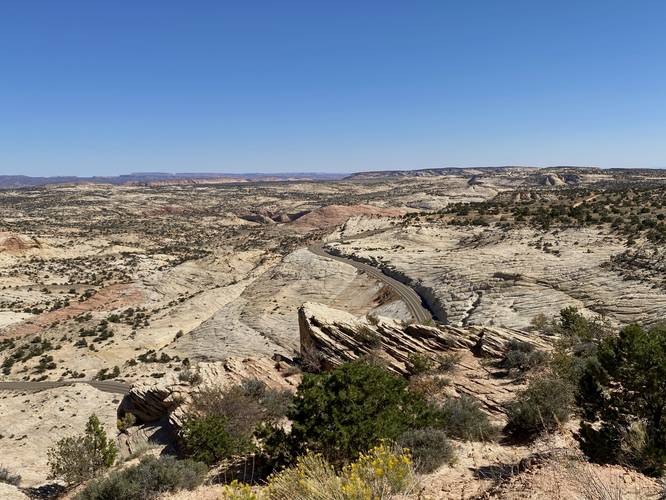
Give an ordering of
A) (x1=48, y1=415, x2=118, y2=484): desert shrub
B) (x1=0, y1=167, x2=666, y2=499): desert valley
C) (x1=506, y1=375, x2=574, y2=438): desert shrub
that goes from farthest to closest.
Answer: (x1=48, y1=415, x2=118, y2=484): desert shrub
(x1=0, y1=167, x2=666, y2=499): desert valley
(x1=506, y1=375, x2=574, y2=438): desert shrub

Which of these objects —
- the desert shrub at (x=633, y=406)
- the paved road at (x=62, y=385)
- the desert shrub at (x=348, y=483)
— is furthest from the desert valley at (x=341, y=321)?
the desert shrub at (x=348, y=483)

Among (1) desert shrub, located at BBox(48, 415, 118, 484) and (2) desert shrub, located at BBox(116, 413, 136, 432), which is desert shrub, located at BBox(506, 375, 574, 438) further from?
(2) desert shrub, located at BBox(116, 413, 136, 432)

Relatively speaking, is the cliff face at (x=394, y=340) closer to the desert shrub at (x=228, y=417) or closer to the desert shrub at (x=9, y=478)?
the desert shrub at (x=228, y=417)

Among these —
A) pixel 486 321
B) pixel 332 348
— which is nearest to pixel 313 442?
pixel 332 348

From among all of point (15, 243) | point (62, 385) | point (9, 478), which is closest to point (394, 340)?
point (9, 478)

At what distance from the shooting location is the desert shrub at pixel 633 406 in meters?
8.71

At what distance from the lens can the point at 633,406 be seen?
9.53 m

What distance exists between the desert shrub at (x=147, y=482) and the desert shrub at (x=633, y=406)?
9.69 m

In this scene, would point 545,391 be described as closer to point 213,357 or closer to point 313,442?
point 313,442

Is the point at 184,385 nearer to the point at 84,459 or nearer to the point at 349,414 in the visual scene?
the point at 84,459

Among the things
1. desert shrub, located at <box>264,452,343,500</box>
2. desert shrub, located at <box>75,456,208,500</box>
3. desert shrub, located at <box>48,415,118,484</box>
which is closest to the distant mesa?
desert shrub, located at <box>48,415,118,484</box>

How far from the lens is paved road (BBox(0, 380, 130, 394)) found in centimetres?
3225

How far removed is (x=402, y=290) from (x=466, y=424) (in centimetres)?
3031

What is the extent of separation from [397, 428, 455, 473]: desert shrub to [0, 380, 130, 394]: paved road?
27962mm
